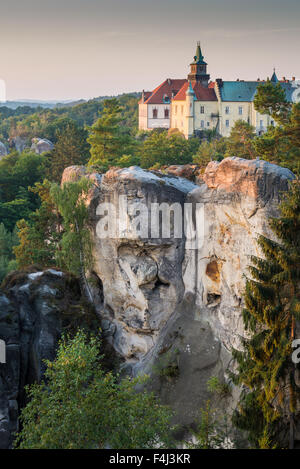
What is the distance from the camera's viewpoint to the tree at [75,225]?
25.5m

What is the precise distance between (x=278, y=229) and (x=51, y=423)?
8.80 m

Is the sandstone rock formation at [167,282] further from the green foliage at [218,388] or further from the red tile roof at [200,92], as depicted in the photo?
the red tile roof at [200,92]

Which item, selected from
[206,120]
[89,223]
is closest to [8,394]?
[89,223]

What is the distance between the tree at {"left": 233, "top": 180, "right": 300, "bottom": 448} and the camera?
16344 millimetres

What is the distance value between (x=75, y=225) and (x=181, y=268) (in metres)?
5.49

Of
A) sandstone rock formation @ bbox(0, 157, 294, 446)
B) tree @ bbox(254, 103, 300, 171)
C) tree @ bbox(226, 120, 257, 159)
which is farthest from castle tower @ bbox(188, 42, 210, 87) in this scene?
sandstone rock formation @ bbox(0, 157, 294, 446)

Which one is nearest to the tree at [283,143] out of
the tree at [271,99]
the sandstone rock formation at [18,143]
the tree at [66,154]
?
the tree at [271,99]

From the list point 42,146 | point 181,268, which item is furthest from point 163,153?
point 42,146

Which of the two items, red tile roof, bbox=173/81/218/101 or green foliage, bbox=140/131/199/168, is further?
red tile roof, bbox=173/81/218/101

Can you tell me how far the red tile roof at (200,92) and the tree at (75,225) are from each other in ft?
160

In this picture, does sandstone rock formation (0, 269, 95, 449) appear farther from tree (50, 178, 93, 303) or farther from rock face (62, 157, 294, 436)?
→ rock face (62, 157, 294, 436)

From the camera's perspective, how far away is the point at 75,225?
25.9 meters

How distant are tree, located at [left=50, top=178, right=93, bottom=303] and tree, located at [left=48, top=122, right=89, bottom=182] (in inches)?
730
